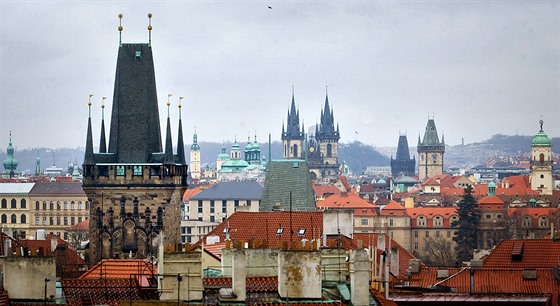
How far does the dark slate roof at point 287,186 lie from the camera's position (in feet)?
281

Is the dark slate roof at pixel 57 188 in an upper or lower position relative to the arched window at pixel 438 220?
upper

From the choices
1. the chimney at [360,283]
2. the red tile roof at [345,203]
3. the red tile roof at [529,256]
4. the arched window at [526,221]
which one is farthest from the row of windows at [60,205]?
the chimney at [360,283]

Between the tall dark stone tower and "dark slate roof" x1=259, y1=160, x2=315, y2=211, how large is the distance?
8804mm

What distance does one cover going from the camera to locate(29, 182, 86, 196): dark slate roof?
596 feet

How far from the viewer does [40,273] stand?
3127cm

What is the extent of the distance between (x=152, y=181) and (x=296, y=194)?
11766 mm

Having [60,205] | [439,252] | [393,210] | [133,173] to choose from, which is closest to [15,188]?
[60,205]

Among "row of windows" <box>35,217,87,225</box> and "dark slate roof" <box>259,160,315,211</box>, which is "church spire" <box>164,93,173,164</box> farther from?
"row of windows" <box>35,217,87,225</box>

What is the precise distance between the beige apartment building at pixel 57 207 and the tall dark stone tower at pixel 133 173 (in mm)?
99496

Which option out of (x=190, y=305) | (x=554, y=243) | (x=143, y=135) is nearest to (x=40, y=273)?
(x=190, y=305)

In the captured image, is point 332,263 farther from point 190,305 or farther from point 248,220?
point 248,220

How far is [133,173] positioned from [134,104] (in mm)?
2913

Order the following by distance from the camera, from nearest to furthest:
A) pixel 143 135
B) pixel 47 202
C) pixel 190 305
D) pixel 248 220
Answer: pixel 190 305, pixel 248 220, pixel 143 135, pixel 47 202

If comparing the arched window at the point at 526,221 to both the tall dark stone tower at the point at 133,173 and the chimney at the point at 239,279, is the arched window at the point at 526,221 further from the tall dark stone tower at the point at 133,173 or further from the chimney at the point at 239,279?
the chimney at the point at 239,279
